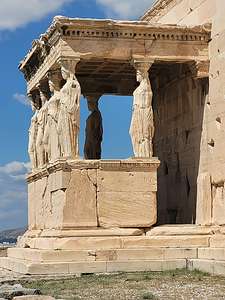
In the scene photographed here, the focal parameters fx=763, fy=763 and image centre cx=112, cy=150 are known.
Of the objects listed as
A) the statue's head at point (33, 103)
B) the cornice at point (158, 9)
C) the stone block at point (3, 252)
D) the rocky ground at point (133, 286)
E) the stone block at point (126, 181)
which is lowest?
the stone block at point (3, 252)

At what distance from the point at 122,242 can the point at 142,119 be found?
8.62ft

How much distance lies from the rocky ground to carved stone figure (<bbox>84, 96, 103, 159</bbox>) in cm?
657

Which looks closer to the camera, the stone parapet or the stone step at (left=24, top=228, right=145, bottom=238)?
the stone step at (left=24, top=228, right=145, bottom=238)

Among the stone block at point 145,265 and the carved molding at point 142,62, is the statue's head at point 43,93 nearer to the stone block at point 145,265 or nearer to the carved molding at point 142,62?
the carved molding at point 142,62

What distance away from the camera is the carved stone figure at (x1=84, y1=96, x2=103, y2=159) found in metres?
19.9

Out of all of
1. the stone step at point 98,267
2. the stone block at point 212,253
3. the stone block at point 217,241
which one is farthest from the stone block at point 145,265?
the stone block at point 217,241

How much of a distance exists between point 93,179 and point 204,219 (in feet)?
8.10

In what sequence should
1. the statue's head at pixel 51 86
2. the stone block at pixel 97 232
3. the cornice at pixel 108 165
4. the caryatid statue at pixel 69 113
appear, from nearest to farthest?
the stone block at pixel 97 232
the cornice at pixel 108 165
the caryatid statue at pixel 69 113
the statue's head at pixel 51 86

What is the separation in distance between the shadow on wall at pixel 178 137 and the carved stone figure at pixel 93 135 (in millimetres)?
1538

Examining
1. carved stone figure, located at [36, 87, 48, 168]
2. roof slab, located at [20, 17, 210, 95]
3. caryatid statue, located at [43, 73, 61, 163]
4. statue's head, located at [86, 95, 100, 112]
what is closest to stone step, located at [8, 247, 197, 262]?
caryatid statue, located at [43, 73, 61, 163]

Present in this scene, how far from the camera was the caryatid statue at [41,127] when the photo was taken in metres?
17.4

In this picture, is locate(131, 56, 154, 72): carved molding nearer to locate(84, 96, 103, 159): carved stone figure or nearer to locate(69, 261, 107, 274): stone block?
locate(84, 96, 103, 159): carved stone figure

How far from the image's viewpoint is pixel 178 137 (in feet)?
58.9

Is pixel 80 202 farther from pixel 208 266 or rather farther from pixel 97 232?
pixel 208 266
